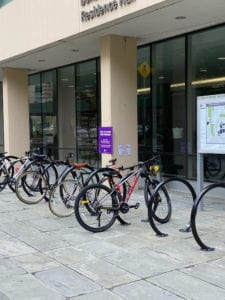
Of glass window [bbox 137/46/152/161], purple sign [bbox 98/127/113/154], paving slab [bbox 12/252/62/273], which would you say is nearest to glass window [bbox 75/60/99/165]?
glass window [bbox 137/46/152/161]

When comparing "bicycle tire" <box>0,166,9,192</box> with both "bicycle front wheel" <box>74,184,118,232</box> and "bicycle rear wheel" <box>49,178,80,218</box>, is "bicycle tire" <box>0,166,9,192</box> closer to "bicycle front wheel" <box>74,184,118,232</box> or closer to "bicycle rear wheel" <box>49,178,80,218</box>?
"bicycle rear wheel" <box>49,178,80,218</box>

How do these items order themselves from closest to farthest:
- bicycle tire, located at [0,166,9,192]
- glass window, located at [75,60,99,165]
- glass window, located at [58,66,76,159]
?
1. bicycle tire, located at [0,166,9,192]
2. glass window, located at [75,60,99,165]
3. glass window, located at [58,66,76,159]

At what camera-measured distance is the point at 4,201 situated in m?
9.60

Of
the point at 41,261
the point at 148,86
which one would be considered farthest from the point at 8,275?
the point at 148,86

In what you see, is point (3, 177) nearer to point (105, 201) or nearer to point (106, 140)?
point (106, 140)

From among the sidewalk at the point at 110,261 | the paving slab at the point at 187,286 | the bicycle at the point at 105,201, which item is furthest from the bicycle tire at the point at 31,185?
the paving slab at the point at 187,286

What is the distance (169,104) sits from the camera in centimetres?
1127

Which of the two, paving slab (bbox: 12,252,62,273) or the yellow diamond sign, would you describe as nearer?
paving slab (bbox: 12,252,62,273)

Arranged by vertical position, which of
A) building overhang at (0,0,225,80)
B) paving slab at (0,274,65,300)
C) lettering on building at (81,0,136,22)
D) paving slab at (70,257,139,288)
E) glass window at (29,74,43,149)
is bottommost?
paving slab at (0,274,65,300)

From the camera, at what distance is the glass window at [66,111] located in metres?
15.3

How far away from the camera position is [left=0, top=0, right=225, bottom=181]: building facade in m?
8.97

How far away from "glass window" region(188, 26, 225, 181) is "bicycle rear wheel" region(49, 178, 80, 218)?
3.61 metres

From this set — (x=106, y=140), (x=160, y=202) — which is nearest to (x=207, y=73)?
(x=106, y=140)

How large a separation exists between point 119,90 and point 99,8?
1.86m
